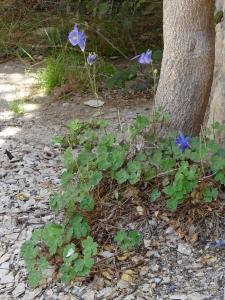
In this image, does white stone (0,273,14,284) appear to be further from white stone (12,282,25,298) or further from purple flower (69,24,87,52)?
purple flower (69,24,87,52)

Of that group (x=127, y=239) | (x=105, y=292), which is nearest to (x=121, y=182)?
(x=127, y=239)

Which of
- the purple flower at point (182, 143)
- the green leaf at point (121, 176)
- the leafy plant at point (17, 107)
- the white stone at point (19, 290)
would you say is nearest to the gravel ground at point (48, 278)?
the white stone at point (19, 290)

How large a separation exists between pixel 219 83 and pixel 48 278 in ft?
4.47

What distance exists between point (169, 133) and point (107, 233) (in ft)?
2.07

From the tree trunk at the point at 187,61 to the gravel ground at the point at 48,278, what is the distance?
622 mm

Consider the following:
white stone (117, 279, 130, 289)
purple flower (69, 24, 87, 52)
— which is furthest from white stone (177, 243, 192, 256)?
purple flower (69, 24, 87, 52)

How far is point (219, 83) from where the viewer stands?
11.5 ft

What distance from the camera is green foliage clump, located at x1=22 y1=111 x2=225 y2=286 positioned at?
2.91 meters

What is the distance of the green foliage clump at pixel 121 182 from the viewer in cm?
291

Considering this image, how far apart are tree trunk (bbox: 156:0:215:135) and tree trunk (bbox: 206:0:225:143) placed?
0.18 feet

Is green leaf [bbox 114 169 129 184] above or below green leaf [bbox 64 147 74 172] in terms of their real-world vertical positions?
below

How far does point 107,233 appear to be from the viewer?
10.2 feet

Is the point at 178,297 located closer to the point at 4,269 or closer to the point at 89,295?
the point at 89,295

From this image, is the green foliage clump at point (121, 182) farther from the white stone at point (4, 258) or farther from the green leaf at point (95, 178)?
the white stone at point (4, 258)
